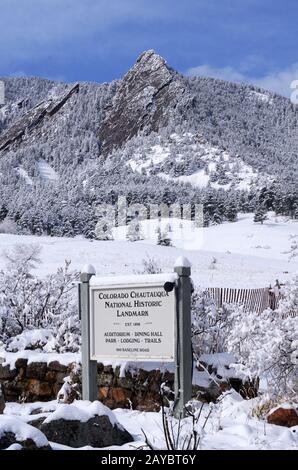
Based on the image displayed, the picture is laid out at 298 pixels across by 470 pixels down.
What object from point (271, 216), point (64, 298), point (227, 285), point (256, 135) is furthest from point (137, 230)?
point (256, 135)

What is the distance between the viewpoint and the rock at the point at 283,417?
5844mm

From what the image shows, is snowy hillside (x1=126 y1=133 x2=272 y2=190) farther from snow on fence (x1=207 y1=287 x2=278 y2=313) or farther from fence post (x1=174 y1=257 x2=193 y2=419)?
fence post (x1=174 y1=257 x2=193 y2=419)

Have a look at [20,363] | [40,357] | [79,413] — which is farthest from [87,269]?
[79,413]

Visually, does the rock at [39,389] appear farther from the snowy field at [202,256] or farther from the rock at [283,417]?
the snowy field at [202,256]

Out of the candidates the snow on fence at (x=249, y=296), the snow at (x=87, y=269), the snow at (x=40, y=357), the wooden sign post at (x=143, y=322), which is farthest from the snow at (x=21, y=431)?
the snow on fence at (x=249, y=296)

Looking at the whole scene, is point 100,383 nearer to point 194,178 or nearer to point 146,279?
point 146,279

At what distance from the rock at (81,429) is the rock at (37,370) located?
2.94 meters

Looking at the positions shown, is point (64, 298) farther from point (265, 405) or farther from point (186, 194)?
point (186, 194)

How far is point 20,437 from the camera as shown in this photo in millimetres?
4461

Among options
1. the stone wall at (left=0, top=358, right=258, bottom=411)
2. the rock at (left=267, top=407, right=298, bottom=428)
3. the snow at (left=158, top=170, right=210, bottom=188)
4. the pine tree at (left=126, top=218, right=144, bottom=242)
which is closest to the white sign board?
the stone wall at (left=0, top=358, right=258, bottom=411)

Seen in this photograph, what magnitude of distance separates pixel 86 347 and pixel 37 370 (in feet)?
4.60

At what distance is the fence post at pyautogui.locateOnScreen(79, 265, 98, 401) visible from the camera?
23.1 feet

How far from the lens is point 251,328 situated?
Answer: 22.8 feet
